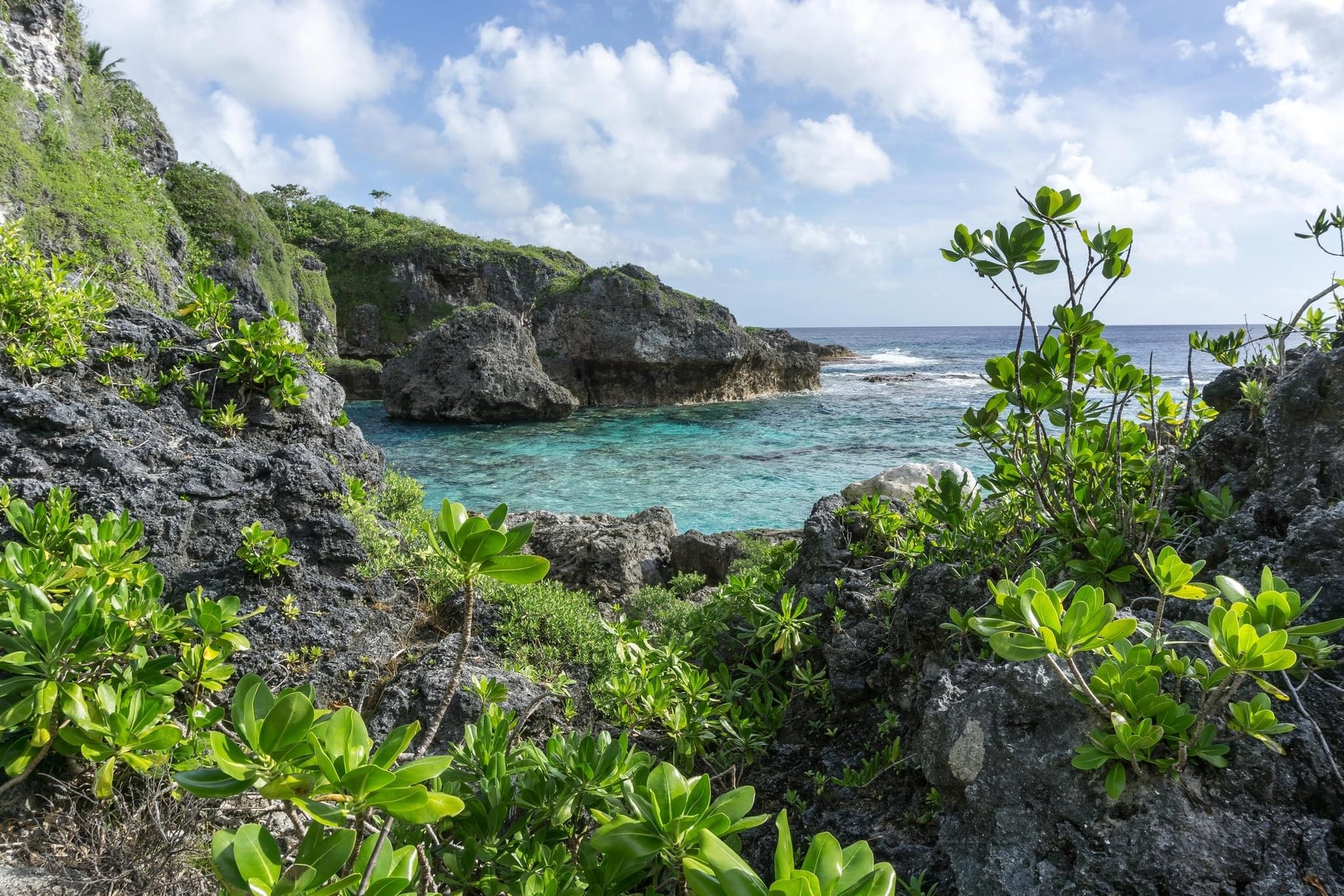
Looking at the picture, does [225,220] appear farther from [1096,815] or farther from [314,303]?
[1096,815]

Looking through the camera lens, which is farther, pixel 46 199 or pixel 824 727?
pixel 46 199

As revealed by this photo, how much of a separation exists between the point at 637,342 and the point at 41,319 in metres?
27.4

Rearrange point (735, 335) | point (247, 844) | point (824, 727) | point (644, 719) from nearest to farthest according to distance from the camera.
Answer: point (247, 844)
point (644, 719)
point (824, 727)
point (735, 335)

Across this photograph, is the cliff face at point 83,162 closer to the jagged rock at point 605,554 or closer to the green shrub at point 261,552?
the jagged rock at point 605,554

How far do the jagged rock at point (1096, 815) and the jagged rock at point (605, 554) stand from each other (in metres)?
5.26

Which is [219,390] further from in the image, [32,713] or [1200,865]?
[1200,865]

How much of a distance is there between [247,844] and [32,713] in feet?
3.98

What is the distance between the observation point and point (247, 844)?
1.10 m

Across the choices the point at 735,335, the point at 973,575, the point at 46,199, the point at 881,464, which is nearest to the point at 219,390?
the point at 973,575

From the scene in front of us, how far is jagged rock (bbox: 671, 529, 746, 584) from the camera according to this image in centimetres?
768

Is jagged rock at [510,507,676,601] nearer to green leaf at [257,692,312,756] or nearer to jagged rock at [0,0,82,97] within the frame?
green leaf at [257,692,312,756]

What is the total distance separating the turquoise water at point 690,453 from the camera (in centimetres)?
1452

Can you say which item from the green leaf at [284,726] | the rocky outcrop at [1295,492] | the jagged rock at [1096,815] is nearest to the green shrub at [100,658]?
the green leaf at [284,726]

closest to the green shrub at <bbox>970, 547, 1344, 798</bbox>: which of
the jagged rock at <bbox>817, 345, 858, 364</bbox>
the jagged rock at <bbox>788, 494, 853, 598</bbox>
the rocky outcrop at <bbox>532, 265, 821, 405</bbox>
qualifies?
the jagged rock at <bbox>788, 494, 853, 598</bbox>
